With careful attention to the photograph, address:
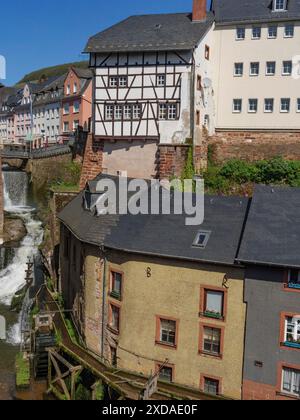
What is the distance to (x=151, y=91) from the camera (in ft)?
112

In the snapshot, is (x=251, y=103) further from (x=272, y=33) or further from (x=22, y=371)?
(x=22, y=371)

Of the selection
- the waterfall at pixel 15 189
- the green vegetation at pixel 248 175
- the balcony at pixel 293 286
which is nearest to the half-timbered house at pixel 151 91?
the green vegetation at pixel 248 175

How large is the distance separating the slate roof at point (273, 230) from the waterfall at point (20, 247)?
50.3 ft

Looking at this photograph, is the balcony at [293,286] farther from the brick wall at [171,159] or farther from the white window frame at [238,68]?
the white window frame at [238,68]

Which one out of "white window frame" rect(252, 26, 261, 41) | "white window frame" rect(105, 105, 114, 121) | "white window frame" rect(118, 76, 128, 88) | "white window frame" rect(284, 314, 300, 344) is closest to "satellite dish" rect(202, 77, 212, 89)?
"white window frame" rect(252, 26, 261, 41)

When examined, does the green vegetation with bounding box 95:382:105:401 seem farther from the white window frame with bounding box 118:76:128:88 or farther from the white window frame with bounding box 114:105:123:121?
the white window frame with bounding box 118:76:128:88

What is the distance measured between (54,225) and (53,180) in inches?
385

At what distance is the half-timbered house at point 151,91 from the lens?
3356 centimetres

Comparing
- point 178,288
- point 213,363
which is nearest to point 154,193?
point 178,288

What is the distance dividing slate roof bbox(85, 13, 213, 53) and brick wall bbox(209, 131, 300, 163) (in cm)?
800

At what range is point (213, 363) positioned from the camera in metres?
19.0

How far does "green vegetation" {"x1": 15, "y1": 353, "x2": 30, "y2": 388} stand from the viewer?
73.9 feet

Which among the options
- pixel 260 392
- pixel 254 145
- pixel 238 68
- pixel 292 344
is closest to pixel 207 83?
pixel 238 68
